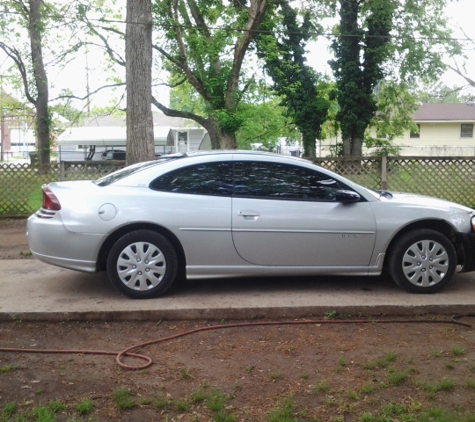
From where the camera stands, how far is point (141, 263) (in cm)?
581

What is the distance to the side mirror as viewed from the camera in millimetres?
6109

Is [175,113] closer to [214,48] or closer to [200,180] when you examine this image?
[214,48]

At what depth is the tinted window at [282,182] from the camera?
6.12m

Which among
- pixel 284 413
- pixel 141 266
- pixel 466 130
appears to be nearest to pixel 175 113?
pixel 141 266

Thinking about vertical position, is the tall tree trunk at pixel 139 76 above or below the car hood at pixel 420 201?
above

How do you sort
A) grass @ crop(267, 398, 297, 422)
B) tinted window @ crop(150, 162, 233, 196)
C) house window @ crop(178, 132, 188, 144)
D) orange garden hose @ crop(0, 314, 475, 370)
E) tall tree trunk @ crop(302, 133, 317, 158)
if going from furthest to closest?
house window @ crop(178, 132, 188, 144) < tall tree trunk @ crop(302, 133, 317, 158) < tinted window @ crop(150, 162, 233, 196) < orange garden hose @ crop(0, 314, 475, 370) < grass @ crop(267, 398, 297, 422)

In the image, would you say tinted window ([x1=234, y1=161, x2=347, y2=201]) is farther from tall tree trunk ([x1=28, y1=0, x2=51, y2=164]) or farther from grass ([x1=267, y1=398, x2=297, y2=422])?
tall tree trunk ([x1=28, y1=0, x2=51, y2=164])

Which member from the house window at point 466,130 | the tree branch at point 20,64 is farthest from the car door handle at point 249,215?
the house window at point 466,130

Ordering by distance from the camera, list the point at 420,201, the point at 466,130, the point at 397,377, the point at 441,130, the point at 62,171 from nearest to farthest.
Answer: the point at 397,377, the point at 420,201, the point at 62,171, the point at 466,130, the point at 441,130

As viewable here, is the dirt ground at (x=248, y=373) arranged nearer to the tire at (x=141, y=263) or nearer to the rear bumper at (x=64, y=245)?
the tire at (x=141, y=263)

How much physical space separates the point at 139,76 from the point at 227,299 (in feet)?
19.7

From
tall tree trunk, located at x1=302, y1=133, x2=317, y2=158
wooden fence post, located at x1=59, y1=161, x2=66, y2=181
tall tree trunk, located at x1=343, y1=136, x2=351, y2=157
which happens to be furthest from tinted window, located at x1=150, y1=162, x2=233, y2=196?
tall tree trunk, located at x1=302, y1=133, x2=317, y2=158

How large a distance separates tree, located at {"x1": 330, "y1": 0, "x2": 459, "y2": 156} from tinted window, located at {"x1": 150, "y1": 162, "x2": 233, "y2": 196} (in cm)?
1518

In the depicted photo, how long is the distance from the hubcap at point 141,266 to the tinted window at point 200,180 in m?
0.65
